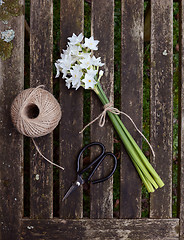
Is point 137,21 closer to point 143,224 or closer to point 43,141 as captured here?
point 43,141

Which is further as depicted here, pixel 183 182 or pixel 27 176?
pixel 27 176

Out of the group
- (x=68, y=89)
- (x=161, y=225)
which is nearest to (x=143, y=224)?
(x=161, y=225)

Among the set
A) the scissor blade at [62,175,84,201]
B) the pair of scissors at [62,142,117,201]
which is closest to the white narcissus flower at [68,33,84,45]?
the pair of scissors at [62,142,117,201]

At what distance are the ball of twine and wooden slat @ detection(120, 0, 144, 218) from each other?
37 centimetres

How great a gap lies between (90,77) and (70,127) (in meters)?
0.29

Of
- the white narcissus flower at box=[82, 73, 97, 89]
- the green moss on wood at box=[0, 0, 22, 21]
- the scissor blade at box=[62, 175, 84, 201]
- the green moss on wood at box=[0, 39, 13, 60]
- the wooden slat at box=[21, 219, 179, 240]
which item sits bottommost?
the wooden slat at box=[21, 219, 179, 240]

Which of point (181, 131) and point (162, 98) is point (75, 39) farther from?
point (181, 131)

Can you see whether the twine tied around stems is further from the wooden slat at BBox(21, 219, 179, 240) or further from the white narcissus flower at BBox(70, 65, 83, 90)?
the wooden slat at BBox(21, 219, 179, 240)

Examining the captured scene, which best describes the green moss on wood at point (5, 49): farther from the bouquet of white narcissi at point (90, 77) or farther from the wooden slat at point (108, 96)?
the wooden slat at point (108, 96)

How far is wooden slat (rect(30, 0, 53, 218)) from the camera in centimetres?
121

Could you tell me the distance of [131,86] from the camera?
1221mm

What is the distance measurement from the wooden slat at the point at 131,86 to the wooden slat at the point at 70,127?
0.23 m

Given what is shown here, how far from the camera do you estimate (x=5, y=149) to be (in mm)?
1220

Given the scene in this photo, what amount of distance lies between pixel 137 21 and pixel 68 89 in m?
0.50
